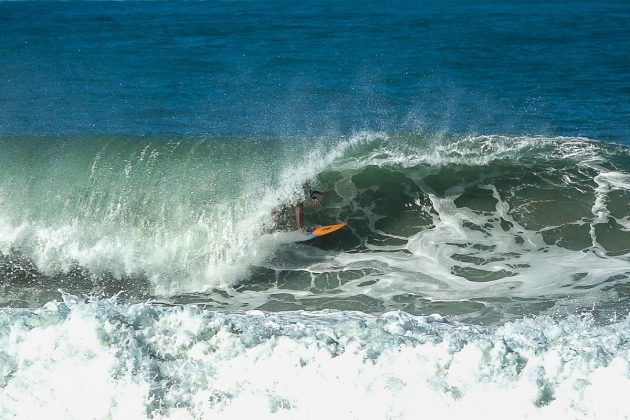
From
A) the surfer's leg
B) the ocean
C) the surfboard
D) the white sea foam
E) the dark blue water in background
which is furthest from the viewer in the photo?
the dark blue water in background

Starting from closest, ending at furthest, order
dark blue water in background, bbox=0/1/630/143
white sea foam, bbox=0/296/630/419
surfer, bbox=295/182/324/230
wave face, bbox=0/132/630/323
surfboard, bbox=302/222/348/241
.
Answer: white sea foam, bbox=0/296/630/419
wave face, bbox=0/132/630/323
surfboard, bbox=302/222/348/241
surfer, bbox=295/182/324/230
dark blue water in background, bbox=0/1/630/143

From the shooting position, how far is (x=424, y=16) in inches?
1566

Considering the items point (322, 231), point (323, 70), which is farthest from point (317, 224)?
point (323, 70)

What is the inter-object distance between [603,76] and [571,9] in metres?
15.2

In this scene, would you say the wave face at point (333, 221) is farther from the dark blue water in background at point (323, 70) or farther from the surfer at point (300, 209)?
the dark blue water in background at point (323, 70)

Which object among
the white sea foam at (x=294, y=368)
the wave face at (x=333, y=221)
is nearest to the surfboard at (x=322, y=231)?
the wave face at (x=333, y=221)

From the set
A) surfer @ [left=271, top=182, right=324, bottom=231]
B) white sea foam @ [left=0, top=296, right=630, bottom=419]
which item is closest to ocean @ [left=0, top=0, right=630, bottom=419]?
white sea foam @ [left=0, top=296, right=630, bottom=419]

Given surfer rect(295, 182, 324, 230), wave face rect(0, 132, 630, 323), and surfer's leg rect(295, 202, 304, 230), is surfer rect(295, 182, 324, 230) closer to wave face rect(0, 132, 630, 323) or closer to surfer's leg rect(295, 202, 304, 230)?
surfer's leg rect(295, 202, 304, 230)

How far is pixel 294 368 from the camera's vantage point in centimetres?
980

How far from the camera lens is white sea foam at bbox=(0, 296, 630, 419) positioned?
935cm

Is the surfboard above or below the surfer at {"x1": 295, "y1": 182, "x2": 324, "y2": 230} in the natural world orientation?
below

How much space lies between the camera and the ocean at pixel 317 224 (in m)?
9.60

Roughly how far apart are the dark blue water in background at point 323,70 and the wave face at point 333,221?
2579 mm

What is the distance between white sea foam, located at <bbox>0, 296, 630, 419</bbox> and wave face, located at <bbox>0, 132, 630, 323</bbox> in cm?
218
